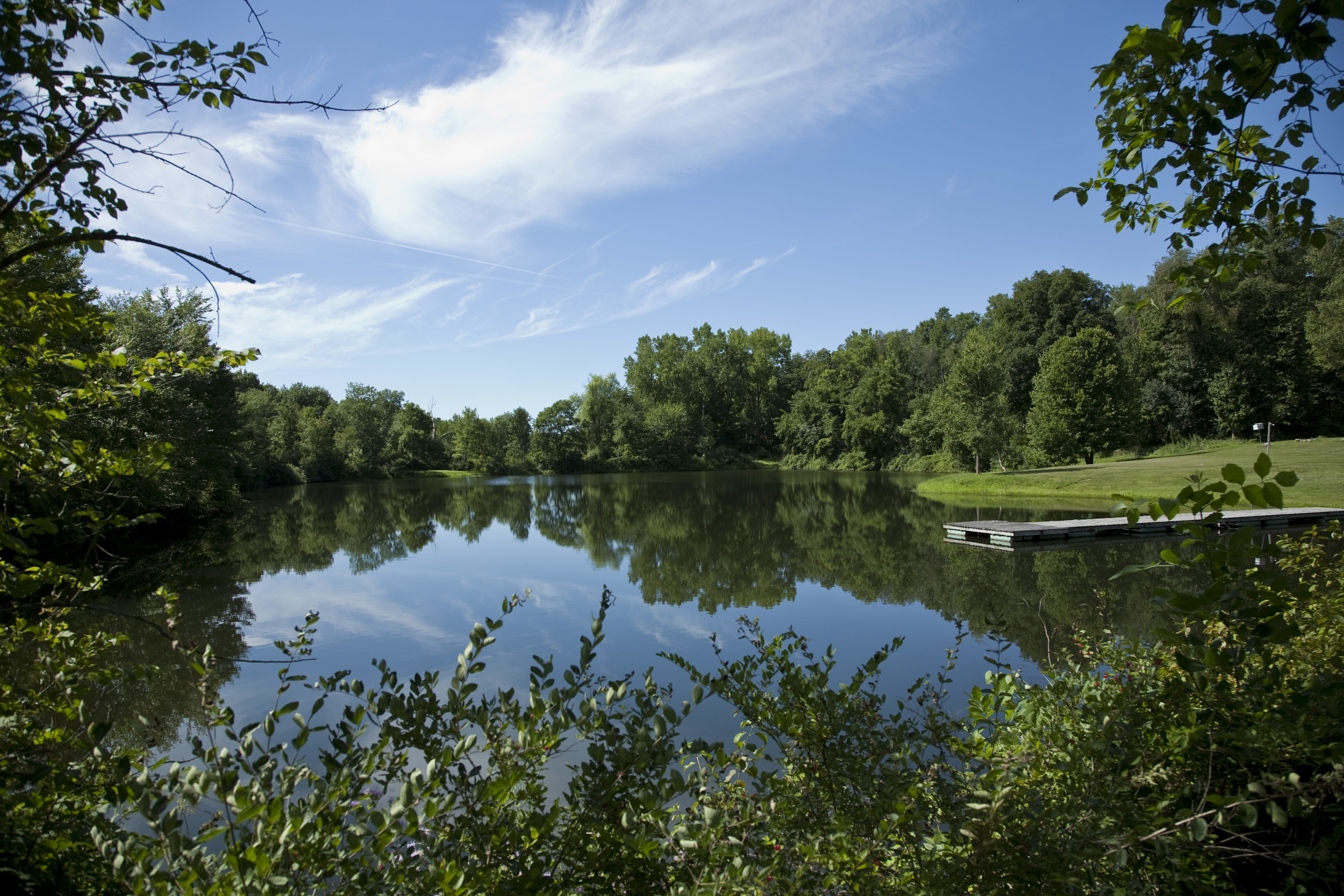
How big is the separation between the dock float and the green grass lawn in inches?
68.5

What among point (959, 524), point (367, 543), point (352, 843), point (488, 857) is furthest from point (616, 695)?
point (367, 543)

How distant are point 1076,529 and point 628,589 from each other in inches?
456

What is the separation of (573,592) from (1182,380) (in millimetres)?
39539

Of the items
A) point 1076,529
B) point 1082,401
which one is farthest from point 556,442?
point 1076,529

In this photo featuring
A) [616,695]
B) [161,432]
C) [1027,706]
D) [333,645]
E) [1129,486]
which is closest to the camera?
[616,695]

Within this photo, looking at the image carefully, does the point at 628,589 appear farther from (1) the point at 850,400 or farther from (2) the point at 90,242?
(1) the point at 850,400

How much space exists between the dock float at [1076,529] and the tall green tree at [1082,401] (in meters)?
14.5

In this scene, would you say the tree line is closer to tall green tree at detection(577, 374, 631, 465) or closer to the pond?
tall green tree at detection(577, 374, 631, 465)

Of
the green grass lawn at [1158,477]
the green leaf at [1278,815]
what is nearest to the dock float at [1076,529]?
the green grass lawn at [1158,477]

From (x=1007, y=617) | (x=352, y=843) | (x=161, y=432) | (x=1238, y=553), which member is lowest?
(x=1007, y=617)

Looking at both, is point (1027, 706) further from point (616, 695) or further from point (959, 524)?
point (959, 524)

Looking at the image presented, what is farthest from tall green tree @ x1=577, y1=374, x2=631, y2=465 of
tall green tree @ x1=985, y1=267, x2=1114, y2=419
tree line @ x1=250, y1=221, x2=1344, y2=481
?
tall green tree @ x1=985, y1=267, x2=1114, y2=419

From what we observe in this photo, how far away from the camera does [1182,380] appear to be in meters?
36.8

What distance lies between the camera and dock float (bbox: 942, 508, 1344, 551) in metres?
15.8
